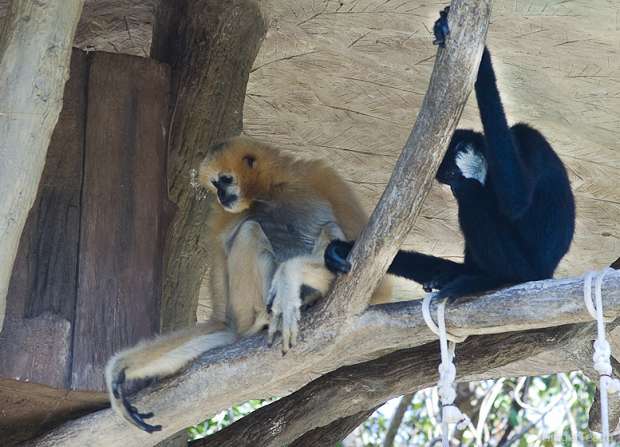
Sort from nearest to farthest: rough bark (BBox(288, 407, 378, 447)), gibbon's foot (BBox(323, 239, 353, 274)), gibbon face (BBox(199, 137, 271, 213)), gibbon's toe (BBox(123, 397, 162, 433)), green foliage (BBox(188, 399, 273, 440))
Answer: gibbon's foot (BBox(323, 239, 353, 274))
gibbon's toe (BBox(123, 397, 162, 433))
gibbon face (BBox(199, 137, 271, 213))
rough bark (BBox(288, 407, 378, 447))
green foliage (BBox(188, 399, 273, 440))

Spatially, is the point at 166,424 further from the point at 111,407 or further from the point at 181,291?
the point at 181,291

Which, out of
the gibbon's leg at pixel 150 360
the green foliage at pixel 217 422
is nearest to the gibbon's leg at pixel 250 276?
the gibbon's leg at pixel 150 360

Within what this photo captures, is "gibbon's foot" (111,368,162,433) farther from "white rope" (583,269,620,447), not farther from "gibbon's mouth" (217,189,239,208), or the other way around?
"white rope" (583,269,620,447)

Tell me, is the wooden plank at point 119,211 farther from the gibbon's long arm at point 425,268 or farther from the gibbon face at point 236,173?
the gibbon's long arm at point 425,268

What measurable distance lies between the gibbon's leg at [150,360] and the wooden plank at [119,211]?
102 mm

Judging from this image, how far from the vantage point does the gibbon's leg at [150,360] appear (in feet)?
14.3

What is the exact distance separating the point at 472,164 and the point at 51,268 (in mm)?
1953

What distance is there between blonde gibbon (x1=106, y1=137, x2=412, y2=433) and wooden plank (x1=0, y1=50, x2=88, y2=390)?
0.28 meters

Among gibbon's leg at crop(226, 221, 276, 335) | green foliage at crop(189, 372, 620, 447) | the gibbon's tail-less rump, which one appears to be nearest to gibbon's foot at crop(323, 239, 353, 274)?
the gibbon's tail-less rump

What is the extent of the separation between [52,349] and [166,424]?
22.9 inches

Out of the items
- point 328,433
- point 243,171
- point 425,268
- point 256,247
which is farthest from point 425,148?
point 328,433

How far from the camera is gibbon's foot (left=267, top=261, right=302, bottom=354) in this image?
13.7 feet

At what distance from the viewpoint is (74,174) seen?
482cm

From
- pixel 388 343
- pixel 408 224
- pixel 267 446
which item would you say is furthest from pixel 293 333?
pixel 267 446
